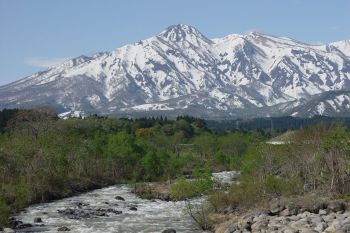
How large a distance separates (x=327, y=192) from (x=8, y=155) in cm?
4429

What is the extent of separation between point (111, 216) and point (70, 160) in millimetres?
34886

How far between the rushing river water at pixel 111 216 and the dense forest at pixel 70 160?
3398mm

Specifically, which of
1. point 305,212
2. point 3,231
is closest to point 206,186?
point 305,212

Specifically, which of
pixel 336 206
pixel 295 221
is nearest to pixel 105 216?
pixel 295 221

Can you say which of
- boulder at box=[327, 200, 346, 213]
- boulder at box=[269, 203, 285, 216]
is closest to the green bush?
boulder at box=[269, 203, 285, 216]

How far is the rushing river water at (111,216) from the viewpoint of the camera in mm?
52188

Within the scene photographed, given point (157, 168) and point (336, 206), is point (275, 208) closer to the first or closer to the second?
point (336, 206)

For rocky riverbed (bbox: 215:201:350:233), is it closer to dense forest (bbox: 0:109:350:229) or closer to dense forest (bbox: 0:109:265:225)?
dense forest (bbox: 0:109:350:229)

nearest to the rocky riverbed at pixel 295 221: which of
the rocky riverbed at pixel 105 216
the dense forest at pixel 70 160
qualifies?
the rocky riverbed at pixel 105 216

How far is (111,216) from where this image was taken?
6062 cm

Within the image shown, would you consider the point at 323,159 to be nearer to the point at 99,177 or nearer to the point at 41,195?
the point at 41,195

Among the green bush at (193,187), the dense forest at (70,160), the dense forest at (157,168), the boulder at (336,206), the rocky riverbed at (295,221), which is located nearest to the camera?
the rocky riverbed at (295,221)

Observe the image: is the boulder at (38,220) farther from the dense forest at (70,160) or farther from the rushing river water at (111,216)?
the dense forest at (70,160)

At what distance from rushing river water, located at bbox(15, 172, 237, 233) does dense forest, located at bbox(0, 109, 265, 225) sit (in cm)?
340
